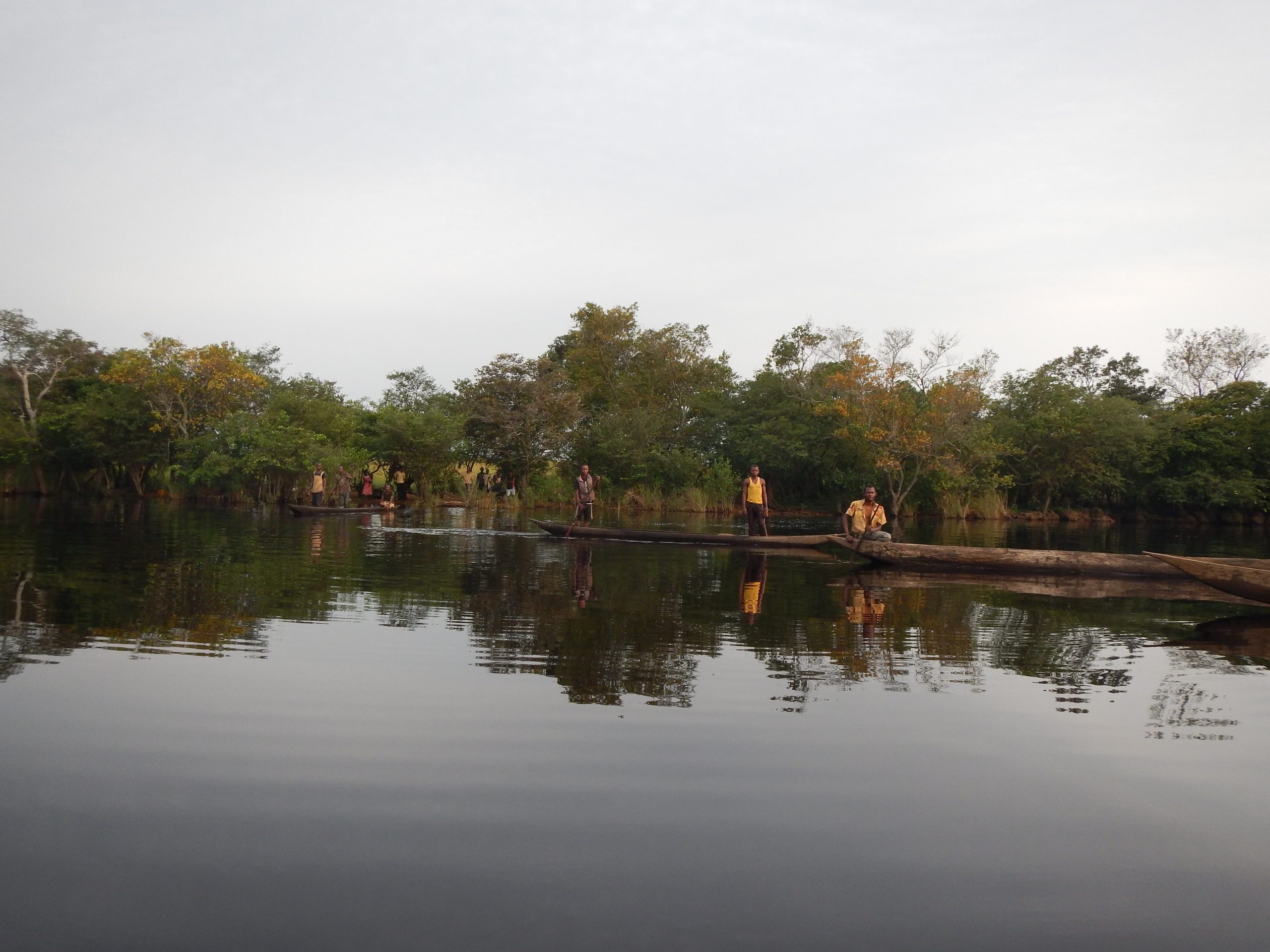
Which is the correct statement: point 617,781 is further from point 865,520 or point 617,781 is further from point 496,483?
point 496,483

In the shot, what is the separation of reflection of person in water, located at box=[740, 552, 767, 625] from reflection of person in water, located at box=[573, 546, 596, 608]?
178 cm

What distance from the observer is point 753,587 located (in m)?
12.5

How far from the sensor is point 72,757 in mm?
4352

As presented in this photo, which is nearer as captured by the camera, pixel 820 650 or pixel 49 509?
pixel 820 650

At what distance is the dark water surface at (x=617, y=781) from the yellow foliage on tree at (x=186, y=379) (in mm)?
29169

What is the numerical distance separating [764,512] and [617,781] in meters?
16.7

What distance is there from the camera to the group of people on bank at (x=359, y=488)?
1262 inches

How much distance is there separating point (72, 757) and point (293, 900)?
6.63 feet

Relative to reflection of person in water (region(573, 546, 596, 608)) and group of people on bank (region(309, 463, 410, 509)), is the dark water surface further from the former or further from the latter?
group of people on bank (region(309, 463, 410, 509))

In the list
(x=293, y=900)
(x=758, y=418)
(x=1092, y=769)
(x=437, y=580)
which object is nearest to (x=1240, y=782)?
(x=1092, y=769)

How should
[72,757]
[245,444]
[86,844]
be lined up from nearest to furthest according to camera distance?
[86,844] < [72,757] < [245,444]

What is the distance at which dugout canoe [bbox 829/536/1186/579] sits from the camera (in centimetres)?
1386

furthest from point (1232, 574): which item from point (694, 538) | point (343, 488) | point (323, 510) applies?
point (343, 488)

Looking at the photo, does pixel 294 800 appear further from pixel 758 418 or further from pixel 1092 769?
pixel 758 418
